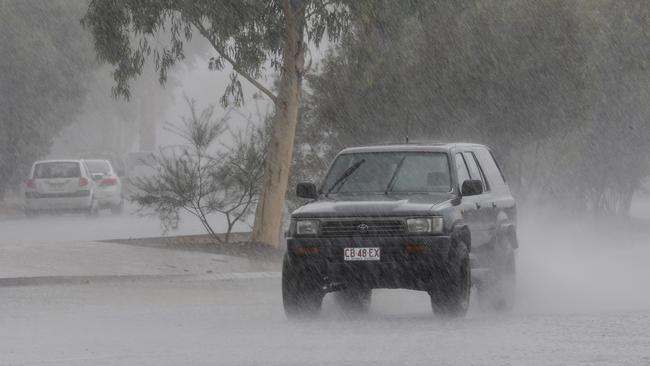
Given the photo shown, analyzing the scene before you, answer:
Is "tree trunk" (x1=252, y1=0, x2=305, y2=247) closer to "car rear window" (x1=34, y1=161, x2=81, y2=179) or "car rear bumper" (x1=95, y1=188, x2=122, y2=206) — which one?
"car rear window" (x1=34, y1=161, x2=81, y2=179)

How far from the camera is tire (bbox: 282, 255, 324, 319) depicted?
13945mm

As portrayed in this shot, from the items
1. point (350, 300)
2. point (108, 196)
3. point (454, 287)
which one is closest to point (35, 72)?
point (108, 196)

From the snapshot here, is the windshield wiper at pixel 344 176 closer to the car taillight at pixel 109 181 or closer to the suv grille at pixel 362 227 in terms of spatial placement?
the suv grille at pixel 362 227

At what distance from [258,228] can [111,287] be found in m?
6.66

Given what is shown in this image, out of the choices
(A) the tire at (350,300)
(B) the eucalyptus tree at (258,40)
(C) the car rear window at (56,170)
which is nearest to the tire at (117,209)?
(C) the car rear window at (56,170)

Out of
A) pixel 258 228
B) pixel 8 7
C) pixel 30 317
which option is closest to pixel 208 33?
pixel 258 228

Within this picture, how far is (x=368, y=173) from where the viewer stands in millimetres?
15070

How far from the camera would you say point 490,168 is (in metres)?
16.4

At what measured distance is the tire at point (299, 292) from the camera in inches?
549

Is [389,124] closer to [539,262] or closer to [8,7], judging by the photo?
[539,262]

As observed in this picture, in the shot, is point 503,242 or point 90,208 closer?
point 503,242

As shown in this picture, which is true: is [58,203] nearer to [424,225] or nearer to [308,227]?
[308,227]

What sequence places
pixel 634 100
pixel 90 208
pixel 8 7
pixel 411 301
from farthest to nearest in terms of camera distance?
pixel 8 7
pixel 90 208
pixel 634 100
pixel 411 301

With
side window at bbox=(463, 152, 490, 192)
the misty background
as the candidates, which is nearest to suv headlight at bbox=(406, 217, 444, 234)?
side window at bbox=(463, 152, 490, 192)
